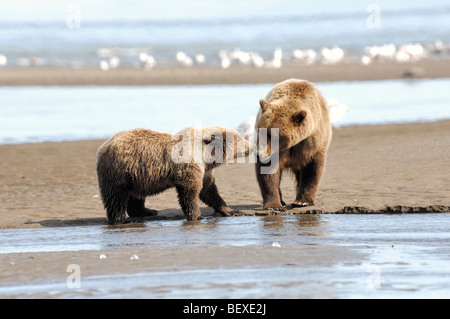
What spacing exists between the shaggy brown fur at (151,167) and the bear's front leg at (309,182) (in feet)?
3.46

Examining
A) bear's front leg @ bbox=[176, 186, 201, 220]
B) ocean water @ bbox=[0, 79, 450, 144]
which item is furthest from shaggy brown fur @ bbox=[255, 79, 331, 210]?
ocean water @ bbox=[0, 79, 450, 144]

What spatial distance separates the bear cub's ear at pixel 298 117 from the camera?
7.95 meters

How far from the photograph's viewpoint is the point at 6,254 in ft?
21.5

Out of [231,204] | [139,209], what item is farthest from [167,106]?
[139,209]

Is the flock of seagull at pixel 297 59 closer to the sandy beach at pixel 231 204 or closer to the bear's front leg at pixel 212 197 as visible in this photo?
the sandy beach at pixel 231 204

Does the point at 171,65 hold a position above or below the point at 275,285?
above

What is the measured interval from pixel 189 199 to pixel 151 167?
489 millimetres

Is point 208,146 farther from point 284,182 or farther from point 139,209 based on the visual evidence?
point 284,182

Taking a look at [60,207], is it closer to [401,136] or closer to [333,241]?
[333,241]

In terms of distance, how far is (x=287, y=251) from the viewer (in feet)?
20.5

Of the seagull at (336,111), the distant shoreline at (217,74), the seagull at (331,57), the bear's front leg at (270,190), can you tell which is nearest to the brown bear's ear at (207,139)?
the bear's front leg at (270,190)

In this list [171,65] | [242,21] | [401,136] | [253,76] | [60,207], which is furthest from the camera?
[242,21]
